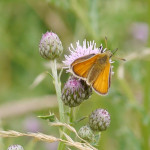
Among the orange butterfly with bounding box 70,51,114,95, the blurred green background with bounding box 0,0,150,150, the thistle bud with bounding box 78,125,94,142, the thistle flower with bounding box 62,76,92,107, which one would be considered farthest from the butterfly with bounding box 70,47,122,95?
the blurred green background with bounding box 0,0,150,150

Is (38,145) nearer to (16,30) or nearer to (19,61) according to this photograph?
(19,61)

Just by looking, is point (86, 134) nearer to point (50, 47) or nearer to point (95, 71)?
point (95, 71)

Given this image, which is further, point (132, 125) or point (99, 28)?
point (132, 125)

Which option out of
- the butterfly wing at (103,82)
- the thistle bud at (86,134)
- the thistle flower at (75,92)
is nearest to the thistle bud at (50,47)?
the thistle flower at (75,92)

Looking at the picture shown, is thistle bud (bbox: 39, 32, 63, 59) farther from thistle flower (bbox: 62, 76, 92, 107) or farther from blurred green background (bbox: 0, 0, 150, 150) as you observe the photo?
blurred green background (bbox: 0, 0, 150, 150)

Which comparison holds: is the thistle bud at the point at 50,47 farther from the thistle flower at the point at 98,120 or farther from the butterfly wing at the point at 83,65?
the thistle flower at the point at 98,120

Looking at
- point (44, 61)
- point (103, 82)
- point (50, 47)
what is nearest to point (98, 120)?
point (103, 82)

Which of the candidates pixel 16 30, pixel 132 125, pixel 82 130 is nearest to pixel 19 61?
pixel 16 30
